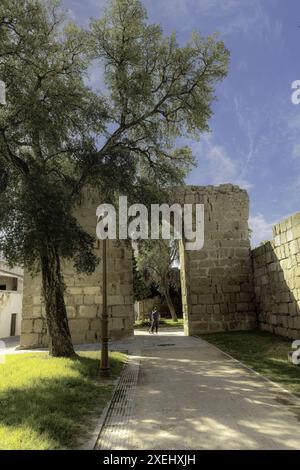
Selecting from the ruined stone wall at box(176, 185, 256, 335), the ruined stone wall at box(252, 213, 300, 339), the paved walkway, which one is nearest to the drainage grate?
the paved walkway

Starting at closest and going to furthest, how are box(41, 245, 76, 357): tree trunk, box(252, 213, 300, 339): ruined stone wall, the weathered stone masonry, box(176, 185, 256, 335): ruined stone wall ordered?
box(41, 245, 76, 357): tree trunk, box(252, 213, 300, 339): ruined stone wall, the weathered stone masonry, box(176, 185, 256, 335): ruined stone wall

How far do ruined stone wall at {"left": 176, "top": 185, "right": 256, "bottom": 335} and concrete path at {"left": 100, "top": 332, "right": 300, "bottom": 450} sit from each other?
22.3 feet

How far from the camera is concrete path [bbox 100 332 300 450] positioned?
5039mm

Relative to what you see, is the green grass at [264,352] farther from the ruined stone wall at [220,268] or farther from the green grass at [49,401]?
the green grass at [49,401]

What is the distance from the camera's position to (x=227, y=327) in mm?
17656

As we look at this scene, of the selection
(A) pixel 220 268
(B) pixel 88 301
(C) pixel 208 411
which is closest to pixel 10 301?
(B) pixel 88 301

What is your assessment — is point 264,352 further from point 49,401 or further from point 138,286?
point 138,286

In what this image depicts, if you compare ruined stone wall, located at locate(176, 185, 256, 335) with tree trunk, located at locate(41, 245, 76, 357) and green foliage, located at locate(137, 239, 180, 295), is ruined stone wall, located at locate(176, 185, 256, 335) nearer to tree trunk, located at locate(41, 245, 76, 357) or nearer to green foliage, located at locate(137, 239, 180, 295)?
tree trunk, located at locate(41, 245, 76, 357)

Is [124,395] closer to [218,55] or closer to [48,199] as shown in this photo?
[48,199]

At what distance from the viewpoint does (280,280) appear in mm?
14539

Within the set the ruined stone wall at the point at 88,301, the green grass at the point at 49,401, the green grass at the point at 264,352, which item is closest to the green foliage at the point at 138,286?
the ruined stone wall at the point at 88,301

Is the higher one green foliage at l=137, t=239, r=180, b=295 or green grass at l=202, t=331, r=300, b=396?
green foliage at l=137, t=239, r=180, b=295

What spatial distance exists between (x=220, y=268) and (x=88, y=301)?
625 centimetres
